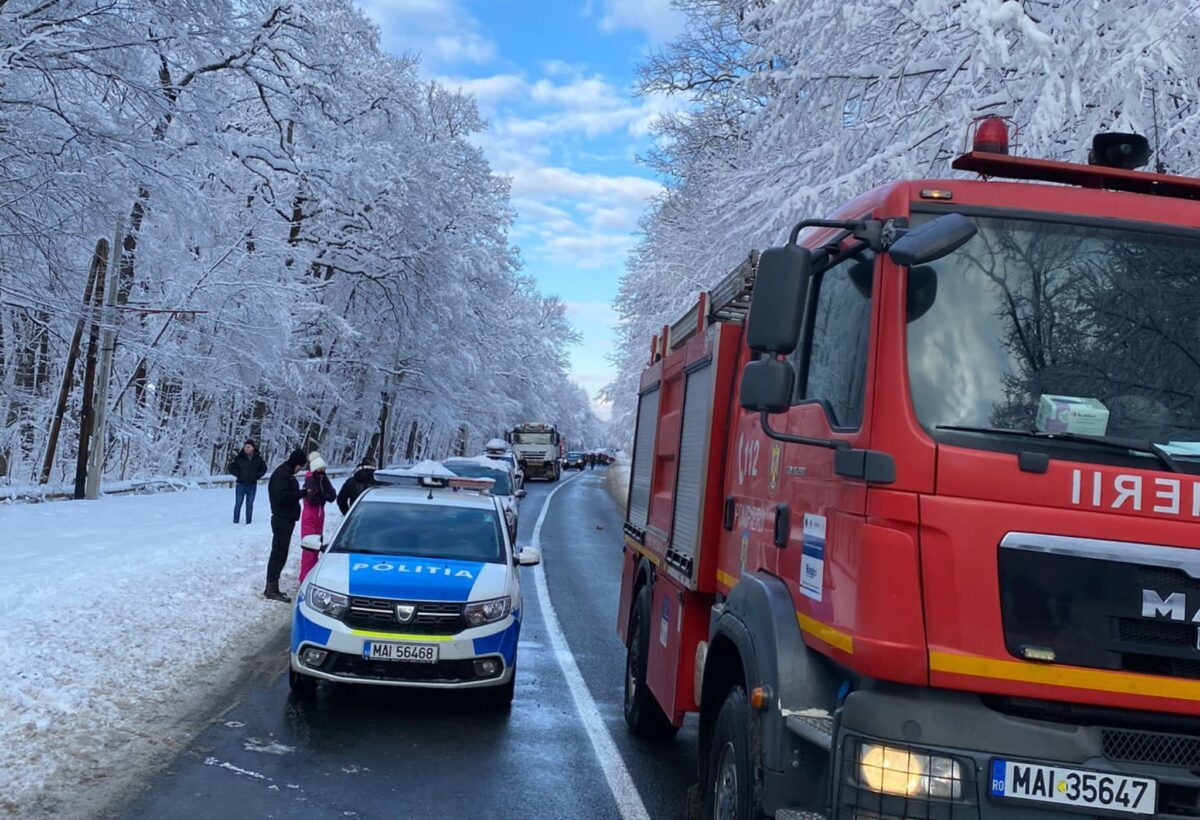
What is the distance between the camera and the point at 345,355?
39.2 metres

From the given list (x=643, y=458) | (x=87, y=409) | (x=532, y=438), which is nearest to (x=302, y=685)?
(x=643, y=458)

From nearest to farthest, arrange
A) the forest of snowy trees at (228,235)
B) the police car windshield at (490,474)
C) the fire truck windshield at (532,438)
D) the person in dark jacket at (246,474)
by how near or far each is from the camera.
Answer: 1. the forest of snowy trees at (228,235)
2. the person in dark jacket at (246,474)
3. the police car windshield at (490,474)
4. the fire truck windshield at (532,438)

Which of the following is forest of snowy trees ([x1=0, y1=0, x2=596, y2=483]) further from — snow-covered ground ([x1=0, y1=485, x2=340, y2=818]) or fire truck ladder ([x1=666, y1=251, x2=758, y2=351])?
fire truck ladder ([x1=666, y1=251, x2=758, y2=351])

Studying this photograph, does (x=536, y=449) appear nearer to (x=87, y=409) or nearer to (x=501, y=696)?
(x=87, y=409)

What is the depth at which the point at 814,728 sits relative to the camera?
3.55 meters

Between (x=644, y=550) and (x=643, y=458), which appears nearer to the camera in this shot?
(x=644, y=550)

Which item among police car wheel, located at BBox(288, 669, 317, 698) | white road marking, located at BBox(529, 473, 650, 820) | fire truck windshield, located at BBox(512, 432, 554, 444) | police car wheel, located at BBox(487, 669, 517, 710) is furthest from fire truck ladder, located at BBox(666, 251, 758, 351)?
fire truck windshield, located at BBox(512, 432, 554, 444)

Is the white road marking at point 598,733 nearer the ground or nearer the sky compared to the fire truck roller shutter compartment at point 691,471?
nearer the ground

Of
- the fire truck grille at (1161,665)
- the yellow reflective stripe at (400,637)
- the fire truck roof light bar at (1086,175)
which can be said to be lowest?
the yellow reflective stripe at (400,637)

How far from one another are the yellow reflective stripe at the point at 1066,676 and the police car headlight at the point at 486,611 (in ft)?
17.5

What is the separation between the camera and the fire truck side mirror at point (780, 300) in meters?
3.67

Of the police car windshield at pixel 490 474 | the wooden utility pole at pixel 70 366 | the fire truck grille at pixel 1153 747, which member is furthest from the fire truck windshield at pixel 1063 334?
the wooden utility pole at pixel 70 366

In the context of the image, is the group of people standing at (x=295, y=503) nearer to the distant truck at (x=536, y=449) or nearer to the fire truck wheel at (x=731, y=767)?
the fire truck wheel at (x=731, y=767)

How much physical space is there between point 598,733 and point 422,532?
2638mm
